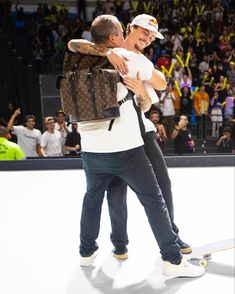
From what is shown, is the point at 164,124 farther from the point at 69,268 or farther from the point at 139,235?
the point at 69,268

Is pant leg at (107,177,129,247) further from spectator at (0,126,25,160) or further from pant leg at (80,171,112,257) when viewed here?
spectator at (0,126,25,160)

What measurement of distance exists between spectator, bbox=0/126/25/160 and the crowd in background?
1.78 metres

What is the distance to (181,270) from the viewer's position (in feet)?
6.07

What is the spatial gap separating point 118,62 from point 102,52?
0.30 feet

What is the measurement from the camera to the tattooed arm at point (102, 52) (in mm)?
1637

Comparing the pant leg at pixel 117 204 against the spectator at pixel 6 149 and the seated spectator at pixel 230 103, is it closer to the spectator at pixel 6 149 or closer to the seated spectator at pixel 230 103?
the spectator at pixel 6 149

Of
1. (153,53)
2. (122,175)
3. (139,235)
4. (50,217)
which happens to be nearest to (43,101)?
(153,53)

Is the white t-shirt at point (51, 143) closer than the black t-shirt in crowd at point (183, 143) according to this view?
Yes

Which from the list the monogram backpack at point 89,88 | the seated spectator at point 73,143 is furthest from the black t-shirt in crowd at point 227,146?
the monogram backpack at point 89,88

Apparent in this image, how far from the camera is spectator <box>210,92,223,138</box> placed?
19.1ft

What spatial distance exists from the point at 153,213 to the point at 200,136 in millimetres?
4136

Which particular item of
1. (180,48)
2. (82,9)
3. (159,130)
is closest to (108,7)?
(82,9)

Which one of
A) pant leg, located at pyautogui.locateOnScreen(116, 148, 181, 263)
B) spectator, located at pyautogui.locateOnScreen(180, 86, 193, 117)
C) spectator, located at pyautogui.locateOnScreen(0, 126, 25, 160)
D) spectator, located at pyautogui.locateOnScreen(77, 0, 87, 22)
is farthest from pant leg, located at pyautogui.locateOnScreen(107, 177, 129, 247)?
spectator, located at pyautogui.locateOnScreen(77, 0, 87, 22)

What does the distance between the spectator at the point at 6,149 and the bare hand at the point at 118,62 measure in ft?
10.3
